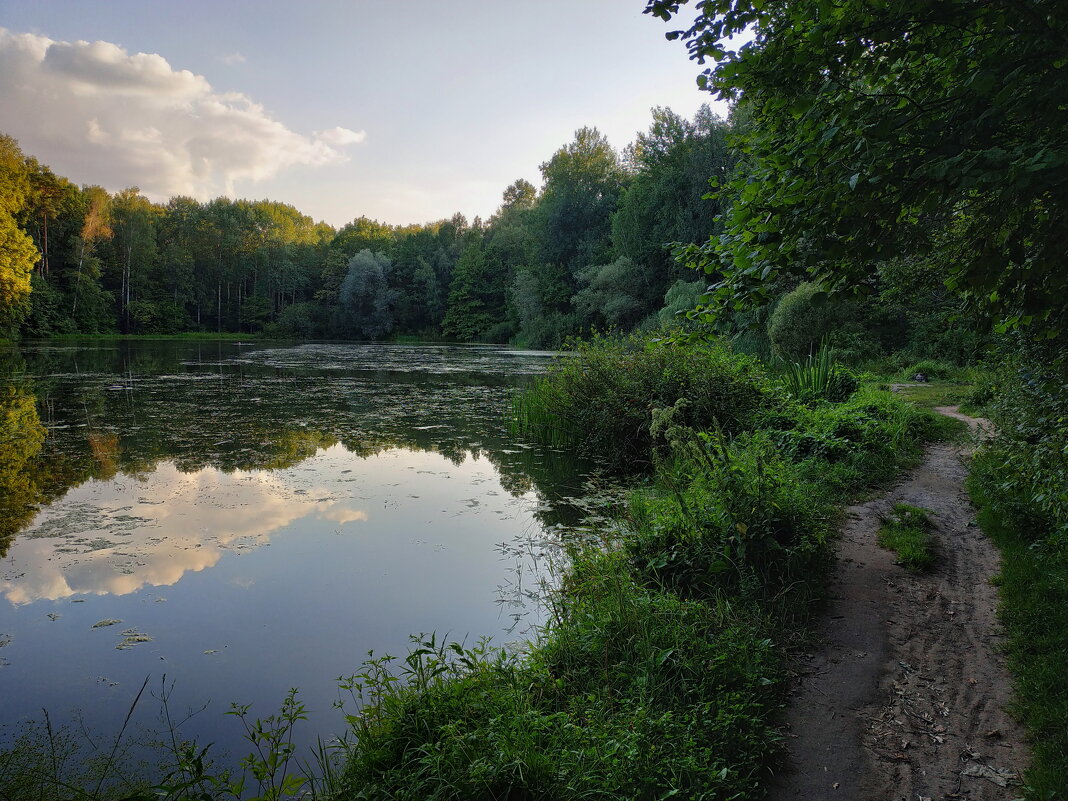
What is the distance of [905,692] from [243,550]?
5.58 meters

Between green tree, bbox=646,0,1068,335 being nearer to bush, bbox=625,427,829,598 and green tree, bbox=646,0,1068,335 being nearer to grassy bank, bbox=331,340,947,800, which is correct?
grassy bank, bbox=331,340,947,800

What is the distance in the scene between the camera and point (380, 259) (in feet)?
205

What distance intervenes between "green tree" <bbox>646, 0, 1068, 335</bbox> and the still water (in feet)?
11.1

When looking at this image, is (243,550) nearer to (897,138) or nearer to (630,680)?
(630,680)

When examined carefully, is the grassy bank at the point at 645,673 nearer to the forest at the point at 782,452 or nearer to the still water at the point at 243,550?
the forest at the point at 782,452

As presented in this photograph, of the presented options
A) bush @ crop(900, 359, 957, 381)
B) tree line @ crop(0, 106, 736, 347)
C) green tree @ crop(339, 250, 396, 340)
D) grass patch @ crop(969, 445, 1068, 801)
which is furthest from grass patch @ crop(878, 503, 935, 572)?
green tree @ crop(339, 250, 396, 340)

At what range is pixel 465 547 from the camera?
20.8ft

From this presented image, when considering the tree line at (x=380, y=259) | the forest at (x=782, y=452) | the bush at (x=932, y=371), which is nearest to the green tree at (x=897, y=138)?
the forest at (x=782, y=452)

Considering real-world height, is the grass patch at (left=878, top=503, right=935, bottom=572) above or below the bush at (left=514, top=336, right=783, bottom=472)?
below

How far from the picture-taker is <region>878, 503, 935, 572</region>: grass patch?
187 inches

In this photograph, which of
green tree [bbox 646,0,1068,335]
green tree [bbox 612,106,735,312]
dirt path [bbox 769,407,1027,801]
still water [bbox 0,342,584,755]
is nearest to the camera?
green tree [bbox 646,0,1068,335]

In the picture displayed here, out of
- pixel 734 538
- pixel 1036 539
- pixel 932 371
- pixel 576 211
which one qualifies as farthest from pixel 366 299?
pixel 1036 539

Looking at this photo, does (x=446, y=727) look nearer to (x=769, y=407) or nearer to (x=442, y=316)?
(x=769, y=407)

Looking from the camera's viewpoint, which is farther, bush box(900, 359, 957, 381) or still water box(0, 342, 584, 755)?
bush box(900, 359, 957, 381)
